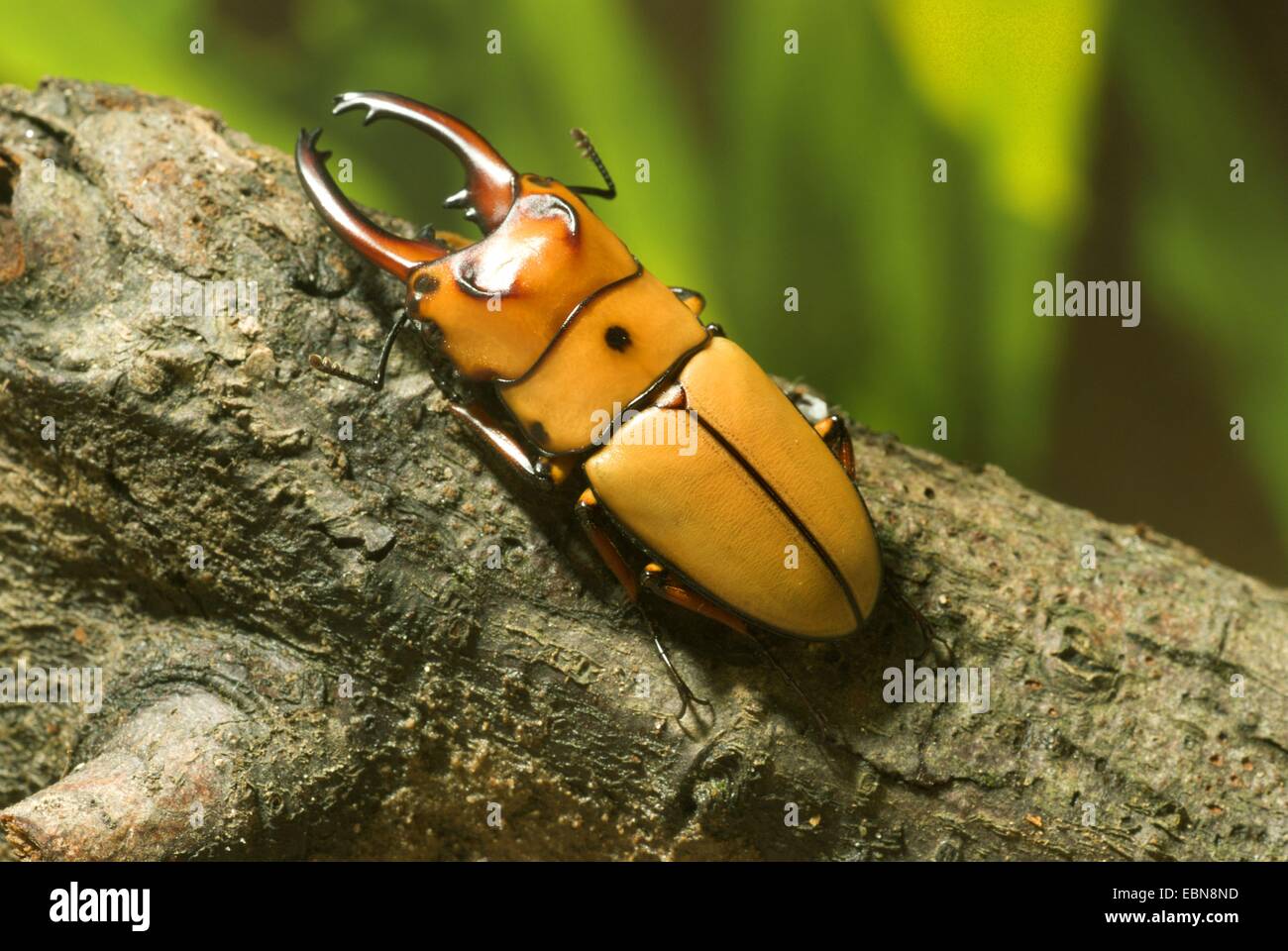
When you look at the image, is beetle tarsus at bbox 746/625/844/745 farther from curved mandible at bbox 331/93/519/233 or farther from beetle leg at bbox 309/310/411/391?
curved mandible at bbox 331/93/519/233

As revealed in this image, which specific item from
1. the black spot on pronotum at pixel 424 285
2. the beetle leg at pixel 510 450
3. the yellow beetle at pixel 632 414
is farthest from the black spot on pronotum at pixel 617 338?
the black spot on pronotum at pixel 424 285

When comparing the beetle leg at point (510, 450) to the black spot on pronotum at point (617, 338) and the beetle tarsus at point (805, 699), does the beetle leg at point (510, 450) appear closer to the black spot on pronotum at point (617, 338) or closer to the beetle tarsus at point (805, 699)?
the black spot on pronotum at point (617, 338)

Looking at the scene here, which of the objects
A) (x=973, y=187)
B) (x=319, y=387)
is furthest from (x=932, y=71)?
(x=319, y=387)

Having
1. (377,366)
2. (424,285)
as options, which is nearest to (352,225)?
(424,285)

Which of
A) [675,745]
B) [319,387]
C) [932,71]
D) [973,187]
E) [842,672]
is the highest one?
[932,71]

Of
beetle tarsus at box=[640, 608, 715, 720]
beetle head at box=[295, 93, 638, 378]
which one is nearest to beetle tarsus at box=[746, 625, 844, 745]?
beetle tarsus at box=[640, 608, 715, 720]
